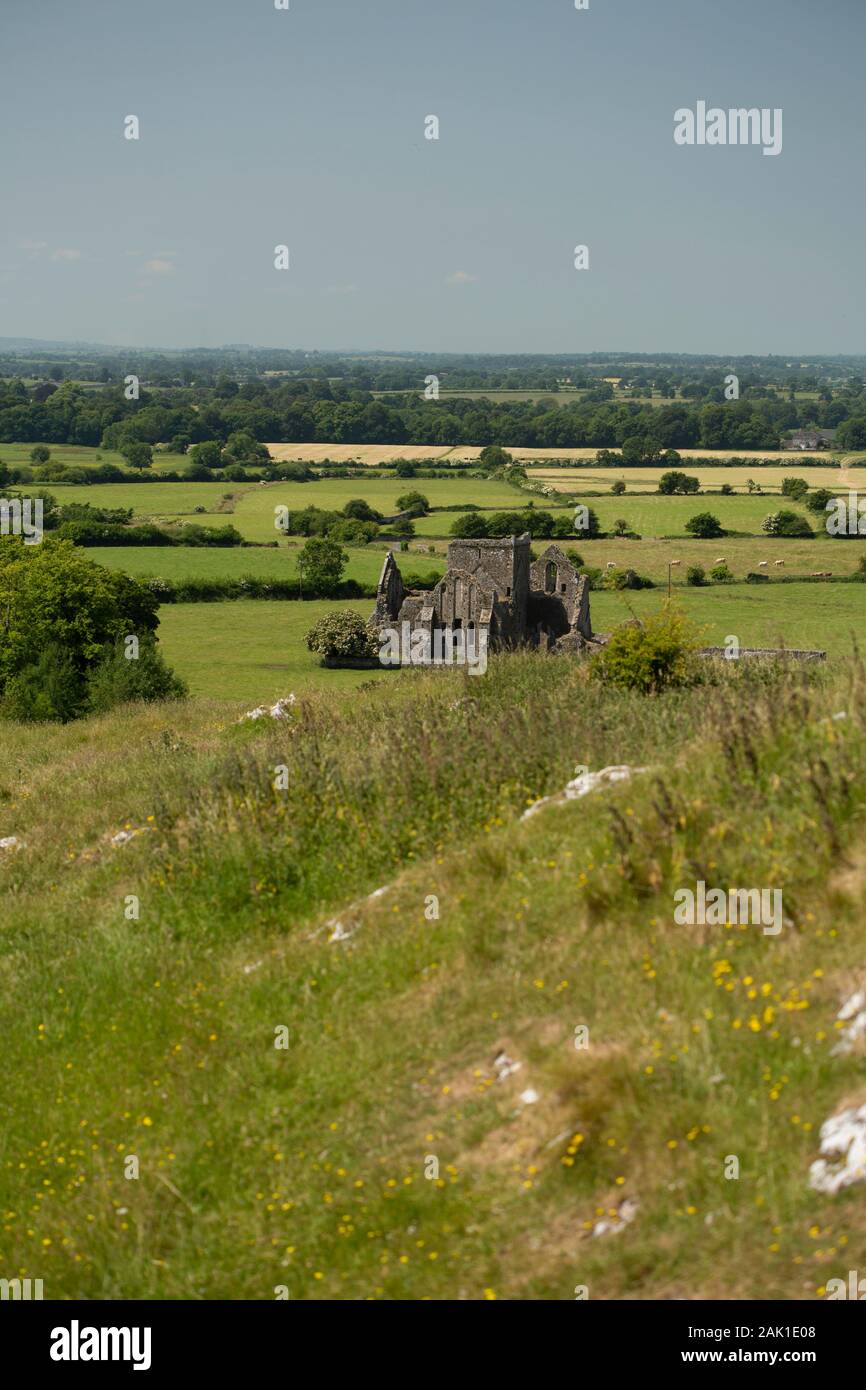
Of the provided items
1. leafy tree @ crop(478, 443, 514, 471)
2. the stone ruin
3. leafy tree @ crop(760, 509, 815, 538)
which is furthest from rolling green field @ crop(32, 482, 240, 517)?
the stone ruin

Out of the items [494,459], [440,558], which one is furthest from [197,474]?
[440,558]

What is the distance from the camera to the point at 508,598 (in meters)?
53.2

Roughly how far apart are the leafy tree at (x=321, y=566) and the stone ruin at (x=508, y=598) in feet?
115

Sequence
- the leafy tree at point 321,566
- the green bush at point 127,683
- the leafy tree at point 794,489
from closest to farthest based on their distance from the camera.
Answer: the green bush at point 127,683
the leafy tree at point 321,566
the leafy tree at point 794,489

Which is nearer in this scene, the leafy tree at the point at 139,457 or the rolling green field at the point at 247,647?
the rolling green field at the point at 247,647

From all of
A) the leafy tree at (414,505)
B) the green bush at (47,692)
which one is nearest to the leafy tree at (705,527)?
the leafy tree at (414,505)

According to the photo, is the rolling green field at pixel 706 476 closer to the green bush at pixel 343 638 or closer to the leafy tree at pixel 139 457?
the leafy tree at pixel 139 457

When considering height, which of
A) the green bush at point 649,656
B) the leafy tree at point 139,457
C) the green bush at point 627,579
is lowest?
the green bush at point 649,656

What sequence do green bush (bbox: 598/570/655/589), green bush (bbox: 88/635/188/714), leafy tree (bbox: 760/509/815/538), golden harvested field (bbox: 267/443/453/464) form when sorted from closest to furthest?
green bush (bbox: 88/635/188/714)
green bush (bbox: 598/570/655/589)
leafy tree (bbox: 760/509/815/538)
golden harvested field (bbox: 267/443/453/464)

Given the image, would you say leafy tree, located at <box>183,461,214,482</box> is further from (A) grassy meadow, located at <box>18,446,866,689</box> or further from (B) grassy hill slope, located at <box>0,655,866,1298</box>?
(B) grassy hill slope, located at <box>0,655,866,1298</box>

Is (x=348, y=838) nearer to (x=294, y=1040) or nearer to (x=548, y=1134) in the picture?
(x=294, y=1040)

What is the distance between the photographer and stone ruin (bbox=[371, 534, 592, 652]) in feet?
169

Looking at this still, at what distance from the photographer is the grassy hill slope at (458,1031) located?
6.92 metres

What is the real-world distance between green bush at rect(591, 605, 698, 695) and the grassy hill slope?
5.56 metres
